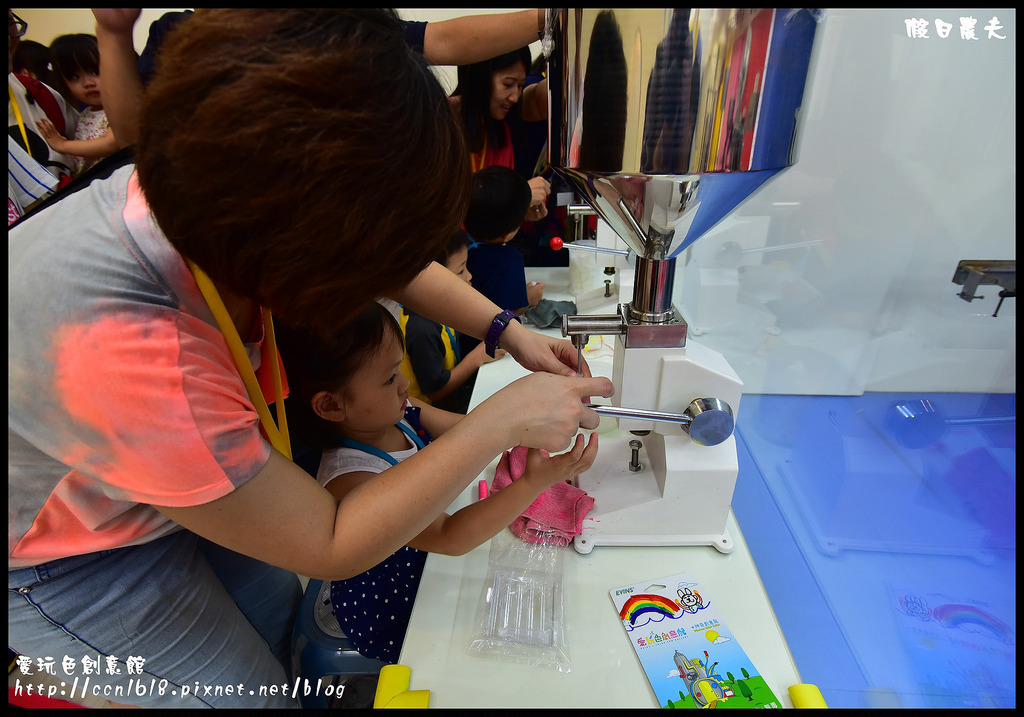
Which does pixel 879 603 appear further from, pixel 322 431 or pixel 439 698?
pixel 322 431

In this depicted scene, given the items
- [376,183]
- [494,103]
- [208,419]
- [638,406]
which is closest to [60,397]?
[208,419]

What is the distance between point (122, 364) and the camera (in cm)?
38

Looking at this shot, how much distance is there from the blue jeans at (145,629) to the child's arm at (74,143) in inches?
56.8

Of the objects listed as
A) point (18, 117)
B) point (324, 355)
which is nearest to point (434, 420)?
point (324, 355)

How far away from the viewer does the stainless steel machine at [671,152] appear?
15.7 inches

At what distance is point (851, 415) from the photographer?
67 centimetres

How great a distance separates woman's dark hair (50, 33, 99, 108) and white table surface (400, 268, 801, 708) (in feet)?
7.31

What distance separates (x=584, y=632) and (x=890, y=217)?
0.63 m

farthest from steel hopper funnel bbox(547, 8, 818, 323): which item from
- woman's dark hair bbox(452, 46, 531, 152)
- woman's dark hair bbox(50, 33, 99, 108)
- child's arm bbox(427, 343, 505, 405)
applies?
woman's dark hair bbox(50, 33, 99, 108)

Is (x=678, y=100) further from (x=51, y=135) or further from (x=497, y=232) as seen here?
(x=51, y=135)

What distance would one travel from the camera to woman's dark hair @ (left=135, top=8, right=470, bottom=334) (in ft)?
1.12

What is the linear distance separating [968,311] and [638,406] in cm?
33

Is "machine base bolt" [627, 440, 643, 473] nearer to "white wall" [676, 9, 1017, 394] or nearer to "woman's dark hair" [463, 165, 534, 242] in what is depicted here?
"white wall" [676, 9, 1017, 394]

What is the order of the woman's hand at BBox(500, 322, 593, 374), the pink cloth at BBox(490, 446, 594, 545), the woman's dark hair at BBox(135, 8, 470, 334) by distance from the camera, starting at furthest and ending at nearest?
the woman's hand at BBox(500, 322, 593, 374) → the pink cloth at BBox(490, 446, 594, 545) → the woman's dark hair at BBox(135, 8, 470, 334)
